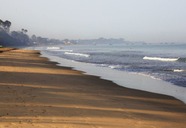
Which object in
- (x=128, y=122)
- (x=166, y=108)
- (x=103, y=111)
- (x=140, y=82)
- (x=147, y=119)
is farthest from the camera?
(x=140, y=82)

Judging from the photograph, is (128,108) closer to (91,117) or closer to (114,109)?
(114,109)

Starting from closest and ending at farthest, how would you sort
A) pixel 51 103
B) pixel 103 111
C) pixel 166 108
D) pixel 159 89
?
pixel 103 111 → pixel 51 103 → pixel 166 108 → pixel 159 89

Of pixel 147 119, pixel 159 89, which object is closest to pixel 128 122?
pixel 147 119

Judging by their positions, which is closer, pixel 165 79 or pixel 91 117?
pixel 91 117

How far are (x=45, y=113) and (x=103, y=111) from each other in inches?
75.1

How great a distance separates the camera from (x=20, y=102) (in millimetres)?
10836

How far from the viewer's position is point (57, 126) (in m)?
8.09

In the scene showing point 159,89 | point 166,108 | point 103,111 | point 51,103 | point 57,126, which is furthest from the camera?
point 159,89

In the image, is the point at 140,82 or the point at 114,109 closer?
the point at 114,109

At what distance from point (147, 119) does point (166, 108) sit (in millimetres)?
2654

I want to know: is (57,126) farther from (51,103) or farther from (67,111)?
(51,103)

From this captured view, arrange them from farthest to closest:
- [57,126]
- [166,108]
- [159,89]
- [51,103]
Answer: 1. [159,89]
2. [166,108]
3. [51,103]
4. [57,126]

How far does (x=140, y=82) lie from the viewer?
20719mm

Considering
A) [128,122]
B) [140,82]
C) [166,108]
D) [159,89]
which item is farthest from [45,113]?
[140,82]
